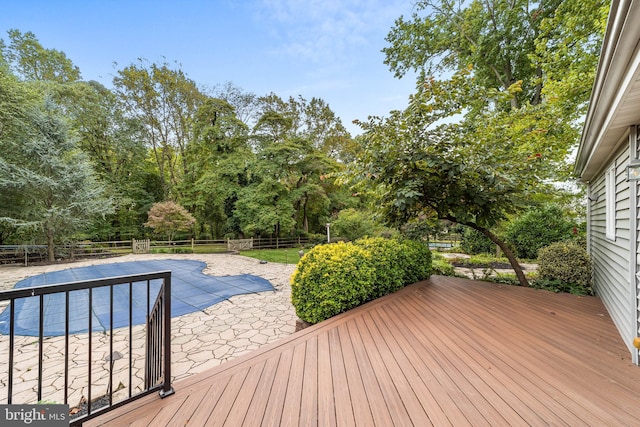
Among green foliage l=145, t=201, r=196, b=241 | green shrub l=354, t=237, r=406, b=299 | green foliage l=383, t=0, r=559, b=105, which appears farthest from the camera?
green foliage l=145, t=201, r=196, b=241

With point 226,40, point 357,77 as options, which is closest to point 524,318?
point 357,77

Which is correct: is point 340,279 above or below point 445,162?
below

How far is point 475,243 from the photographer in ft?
33.7

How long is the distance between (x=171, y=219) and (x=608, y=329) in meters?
15.7

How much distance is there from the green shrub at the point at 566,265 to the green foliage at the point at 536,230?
15.1 ft

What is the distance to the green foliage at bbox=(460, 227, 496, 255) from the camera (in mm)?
10055

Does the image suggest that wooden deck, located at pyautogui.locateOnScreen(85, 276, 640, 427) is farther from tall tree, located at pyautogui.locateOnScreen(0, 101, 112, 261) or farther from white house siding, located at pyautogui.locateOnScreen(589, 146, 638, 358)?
tall tree, located at pyautogui.locateOnScreen(0, 101, 112, 261)

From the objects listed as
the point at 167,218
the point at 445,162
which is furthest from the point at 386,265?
the point at 167,218

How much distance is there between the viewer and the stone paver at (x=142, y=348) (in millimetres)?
2645

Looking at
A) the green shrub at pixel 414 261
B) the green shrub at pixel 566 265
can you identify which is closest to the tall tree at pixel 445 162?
the green shrub at pixel 566 265

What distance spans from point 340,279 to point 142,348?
294 cm

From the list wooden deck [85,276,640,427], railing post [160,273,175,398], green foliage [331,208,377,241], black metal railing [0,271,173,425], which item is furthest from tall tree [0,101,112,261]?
wooden deck [85,276,640,427]

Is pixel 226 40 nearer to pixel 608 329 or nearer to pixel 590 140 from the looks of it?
pixel 590 140

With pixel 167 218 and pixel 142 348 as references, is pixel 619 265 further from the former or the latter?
pixel 167 218
